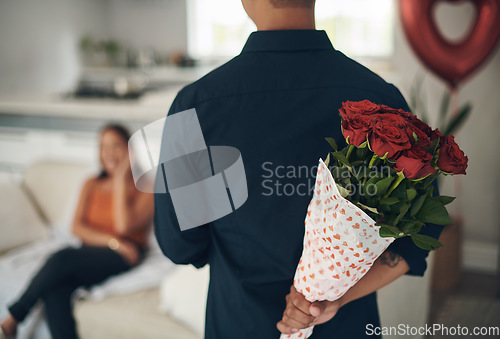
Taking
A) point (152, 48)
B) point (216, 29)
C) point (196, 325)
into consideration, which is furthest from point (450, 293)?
point (152, 48)

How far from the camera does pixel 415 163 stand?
1.92 feet

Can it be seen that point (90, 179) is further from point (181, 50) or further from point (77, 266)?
point (181, 50)

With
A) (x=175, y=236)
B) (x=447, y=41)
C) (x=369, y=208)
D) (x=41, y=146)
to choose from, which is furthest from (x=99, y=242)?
(x=447, y=41)

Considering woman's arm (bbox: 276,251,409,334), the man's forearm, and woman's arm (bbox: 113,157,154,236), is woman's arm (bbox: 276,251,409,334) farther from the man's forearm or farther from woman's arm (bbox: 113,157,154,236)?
woman's arm (bbox: 113,157,154,236)

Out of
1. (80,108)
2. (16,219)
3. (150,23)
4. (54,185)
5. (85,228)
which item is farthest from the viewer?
(150,23)

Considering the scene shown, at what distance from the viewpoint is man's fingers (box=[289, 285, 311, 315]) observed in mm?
771

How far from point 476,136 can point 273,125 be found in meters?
2.54

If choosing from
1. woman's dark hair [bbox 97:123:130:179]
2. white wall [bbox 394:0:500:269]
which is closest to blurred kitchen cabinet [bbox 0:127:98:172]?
woman's dark hair [bbox 97:123:130:179]

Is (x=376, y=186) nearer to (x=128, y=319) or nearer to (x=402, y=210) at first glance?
(x=402, y=210)

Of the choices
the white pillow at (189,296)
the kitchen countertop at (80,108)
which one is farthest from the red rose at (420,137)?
the kitchen countertop at (80,108)

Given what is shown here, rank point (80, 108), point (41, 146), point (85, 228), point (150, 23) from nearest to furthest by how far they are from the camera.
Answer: point (85, 228) → point (80, 108) → point (41, 146) → point (150, 23)

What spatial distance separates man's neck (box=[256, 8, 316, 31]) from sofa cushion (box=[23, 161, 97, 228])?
6.07 feet

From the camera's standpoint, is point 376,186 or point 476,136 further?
point 476,136

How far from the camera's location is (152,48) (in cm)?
560
